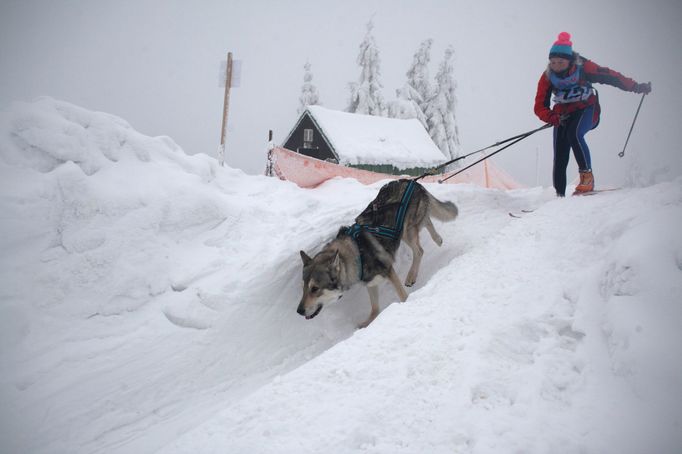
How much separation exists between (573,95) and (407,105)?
20.1 meters

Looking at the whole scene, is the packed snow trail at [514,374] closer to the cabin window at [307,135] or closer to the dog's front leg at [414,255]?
the dog's front leg at [414,255]

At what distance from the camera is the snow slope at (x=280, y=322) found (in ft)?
5.38

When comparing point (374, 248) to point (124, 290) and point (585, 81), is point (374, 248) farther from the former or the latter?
point (585, 81)

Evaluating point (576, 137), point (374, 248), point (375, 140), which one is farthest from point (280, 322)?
point (375, 140)

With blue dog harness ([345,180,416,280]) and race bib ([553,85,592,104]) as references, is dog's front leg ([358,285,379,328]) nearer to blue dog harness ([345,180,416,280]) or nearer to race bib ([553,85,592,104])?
blue dog harness ([345,180,416,280])

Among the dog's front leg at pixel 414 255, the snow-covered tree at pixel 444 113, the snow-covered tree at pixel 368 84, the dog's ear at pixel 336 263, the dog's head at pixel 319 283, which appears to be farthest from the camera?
the snow-covered tree at pixel 444 113

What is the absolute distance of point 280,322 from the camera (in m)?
4.14

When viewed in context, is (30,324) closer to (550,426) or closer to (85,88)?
(550,426)

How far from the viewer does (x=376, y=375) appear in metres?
2.03

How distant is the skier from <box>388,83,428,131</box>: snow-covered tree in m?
19.6

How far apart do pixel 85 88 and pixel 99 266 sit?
4571 centimetres

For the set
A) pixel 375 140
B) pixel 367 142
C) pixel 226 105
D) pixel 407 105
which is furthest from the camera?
pixel 407 105

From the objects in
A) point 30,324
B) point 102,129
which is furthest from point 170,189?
point 30,324

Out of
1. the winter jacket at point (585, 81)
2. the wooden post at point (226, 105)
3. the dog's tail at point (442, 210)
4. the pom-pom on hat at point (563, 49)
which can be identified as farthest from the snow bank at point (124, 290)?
the pom-pom on hat at point (563, 49)
